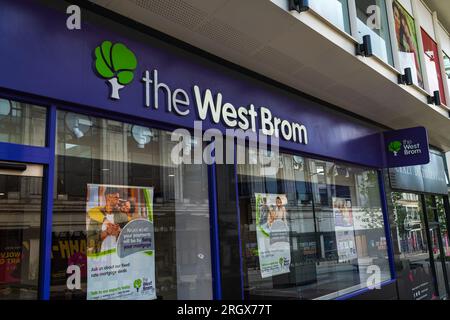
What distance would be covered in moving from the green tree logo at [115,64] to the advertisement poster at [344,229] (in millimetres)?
3967

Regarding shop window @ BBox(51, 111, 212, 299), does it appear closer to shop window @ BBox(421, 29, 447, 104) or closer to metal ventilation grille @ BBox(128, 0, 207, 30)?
metal ventilation grille @ BBox(128, 0, 207, 30)

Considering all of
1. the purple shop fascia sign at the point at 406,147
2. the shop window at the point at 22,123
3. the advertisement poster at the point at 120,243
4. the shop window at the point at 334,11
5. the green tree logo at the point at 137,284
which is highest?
the shop window at the point at 334,11

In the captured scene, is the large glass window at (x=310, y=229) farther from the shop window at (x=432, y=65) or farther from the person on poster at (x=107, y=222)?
the shop window at (x=432, y=65)

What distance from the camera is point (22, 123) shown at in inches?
116

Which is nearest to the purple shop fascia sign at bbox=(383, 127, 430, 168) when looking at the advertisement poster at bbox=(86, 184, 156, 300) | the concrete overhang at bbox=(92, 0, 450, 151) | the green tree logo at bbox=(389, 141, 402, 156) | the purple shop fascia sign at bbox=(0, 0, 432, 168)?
the green tree logo at bbox=(389, 141, 402, 156)

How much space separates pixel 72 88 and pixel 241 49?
194 cm

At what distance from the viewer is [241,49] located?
443 centimetres

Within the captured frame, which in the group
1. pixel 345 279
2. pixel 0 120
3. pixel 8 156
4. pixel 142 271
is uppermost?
pixel 0 120

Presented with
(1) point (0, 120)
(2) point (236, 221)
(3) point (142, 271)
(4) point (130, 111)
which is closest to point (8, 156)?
(1) point (0, 120)

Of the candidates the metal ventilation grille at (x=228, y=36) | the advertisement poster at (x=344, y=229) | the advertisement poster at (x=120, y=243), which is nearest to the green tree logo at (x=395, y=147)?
the advertisement poster at (x=344, y=229)

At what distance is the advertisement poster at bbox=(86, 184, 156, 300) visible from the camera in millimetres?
3338

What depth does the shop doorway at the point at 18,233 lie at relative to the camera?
9.28 feet

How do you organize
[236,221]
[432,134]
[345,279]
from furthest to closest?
[432,134]
[345,279]
[236,221]

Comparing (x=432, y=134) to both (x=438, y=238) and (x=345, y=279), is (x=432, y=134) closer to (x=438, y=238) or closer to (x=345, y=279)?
(x=438, y=238)
